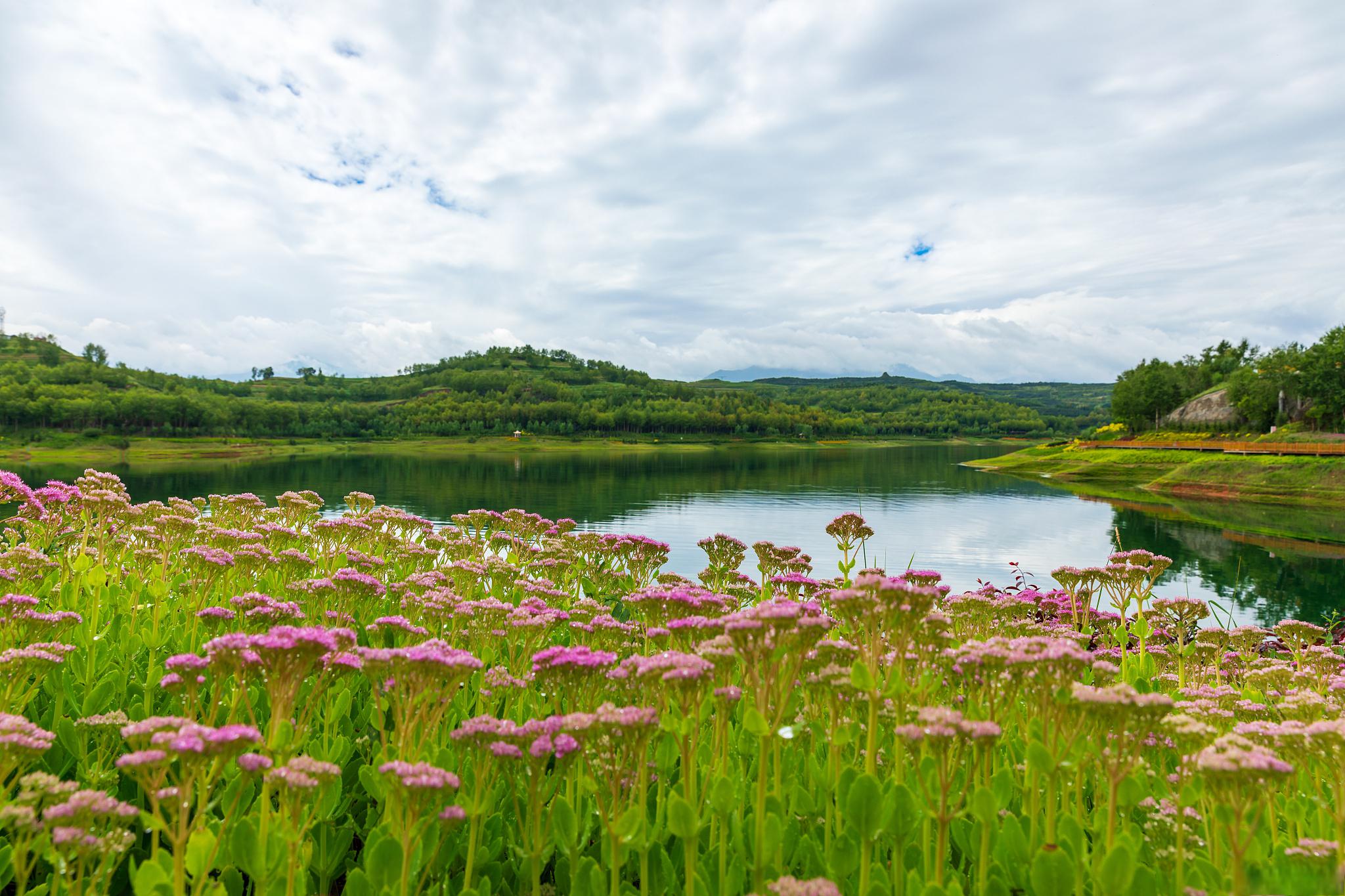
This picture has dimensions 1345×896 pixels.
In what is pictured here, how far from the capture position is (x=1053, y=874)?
2744 mm

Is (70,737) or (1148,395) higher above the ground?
(1148,395)

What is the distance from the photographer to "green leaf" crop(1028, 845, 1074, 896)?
272 centimetres

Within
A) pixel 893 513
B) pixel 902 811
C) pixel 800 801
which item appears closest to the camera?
pixel 902 811

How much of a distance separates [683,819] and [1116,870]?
1761 millimetres

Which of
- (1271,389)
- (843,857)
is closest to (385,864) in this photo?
(843,857)

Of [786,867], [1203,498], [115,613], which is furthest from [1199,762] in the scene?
[1203,498]

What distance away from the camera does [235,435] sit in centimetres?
15825

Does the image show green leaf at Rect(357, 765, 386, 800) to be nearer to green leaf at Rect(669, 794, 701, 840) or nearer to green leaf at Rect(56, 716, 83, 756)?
green leaf at Rect(669, 794, 701, 840)

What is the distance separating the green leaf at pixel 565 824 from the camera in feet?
10.9

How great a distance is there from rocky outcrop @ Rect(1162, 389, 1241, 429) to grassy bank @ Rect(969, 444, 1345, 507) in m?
21.6

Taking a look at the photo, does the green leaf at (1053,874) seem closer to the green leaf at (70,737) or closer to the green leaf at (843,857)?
the green leaf at (843,857)

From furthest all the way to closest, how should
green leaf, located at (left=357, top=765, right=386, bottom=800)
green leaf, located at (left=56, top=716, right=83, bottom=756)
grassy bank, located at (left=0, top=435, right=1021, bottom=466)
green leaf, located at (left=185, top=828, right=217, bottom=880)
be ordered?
grassy bank, located at (left=0, top=435, right=1021, bottom=466) < green leaf, located at (left=56, top=716, right=83, bottom=756) < green leaf, located at (left=357, top=765, right=386, bottom=800) < green leaf, located at (left=185, top=828, right=217, bottom=880)

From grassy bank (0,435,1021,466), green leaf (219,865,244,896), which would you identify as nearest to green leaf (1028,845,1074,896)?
green leaf (219,865,244,896)

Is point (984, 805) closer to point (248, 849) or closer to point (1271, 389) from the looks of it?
point (248, 849)
